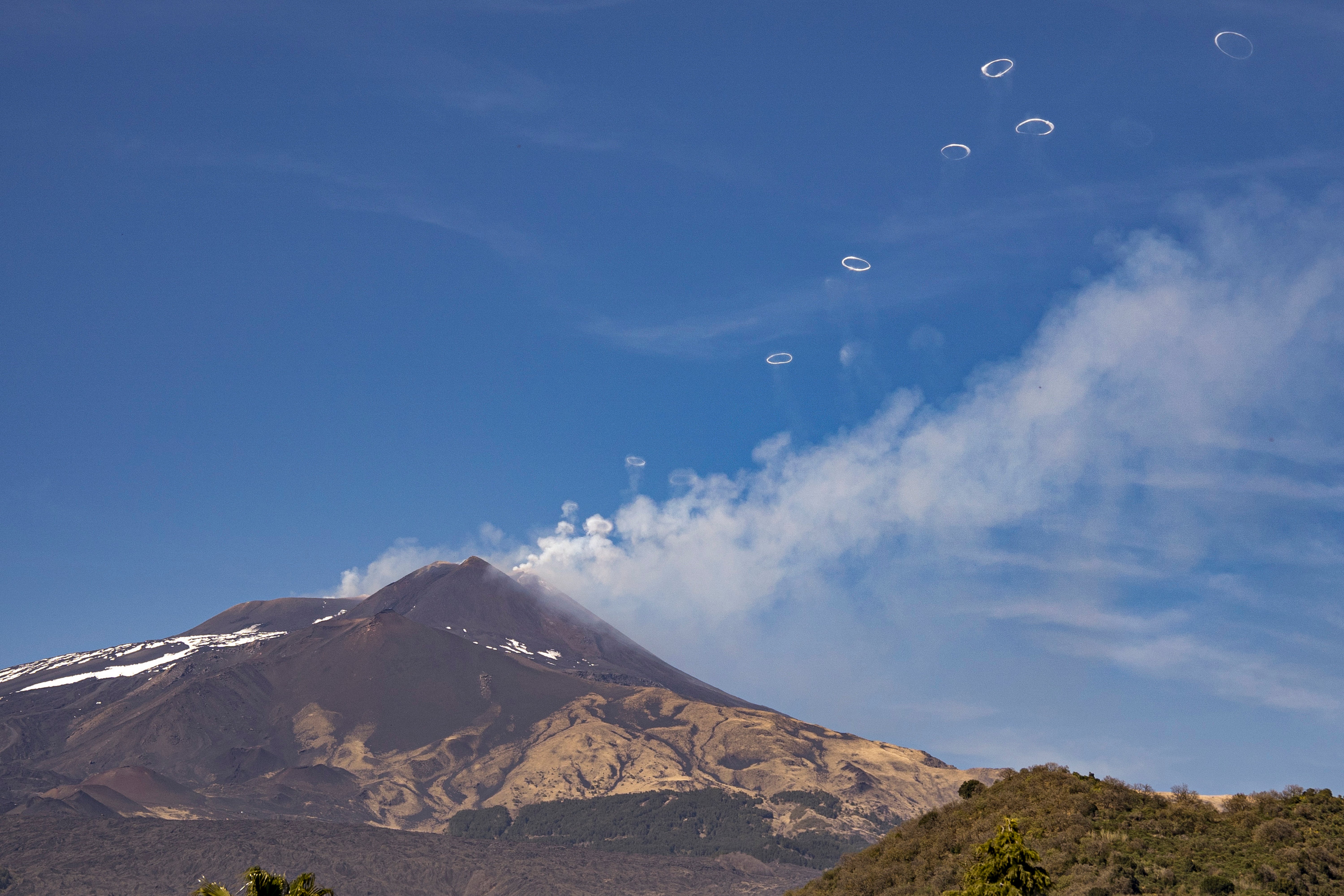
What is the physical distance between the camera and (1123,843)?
201 feet

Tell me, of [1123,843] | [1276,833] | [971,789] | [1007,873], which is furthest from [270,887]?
[971,789]

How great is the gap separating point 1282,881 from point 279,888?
4402 cm

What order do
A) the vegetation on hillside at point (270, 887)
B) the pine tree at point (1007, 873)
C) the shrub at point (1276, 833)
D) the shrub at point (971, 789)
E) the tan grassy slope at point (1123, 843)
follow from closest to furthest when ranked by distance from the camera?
the vegetation on hillside at point (270, 887) < the pine tree at point (1007, 873) < the tan grassy slope at point (1123, 843) < the shrub at point (1276, 833) < the shrub at point (971, 789)

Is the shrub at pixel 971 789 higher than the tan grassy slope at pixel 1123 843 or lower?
higher

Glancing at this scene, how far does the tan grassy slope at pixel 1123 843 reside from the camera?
184ft

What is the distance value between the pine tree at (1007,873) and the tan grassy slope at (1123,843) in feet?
33.1

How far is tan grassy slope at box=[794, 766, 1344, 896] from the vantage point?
56.0 m

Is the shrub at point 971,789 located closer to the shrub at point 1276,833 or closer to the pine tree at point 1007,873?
the shrub at point 1276,833

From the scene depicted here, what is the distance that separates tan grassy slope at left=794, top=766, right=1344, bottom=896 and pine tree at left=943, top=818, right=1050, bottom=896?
1009 cm

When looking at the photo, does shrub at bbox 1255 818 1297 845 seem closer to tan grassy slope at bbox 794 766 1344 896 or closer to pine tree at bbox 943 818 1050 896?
tan grassy slope at bbox 794 766 1344 896

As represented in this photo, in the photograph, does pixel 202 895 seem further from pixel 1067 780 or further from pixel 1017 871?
pixel 1067 780

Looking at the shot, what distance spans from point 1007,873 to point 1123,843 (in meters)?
17.4

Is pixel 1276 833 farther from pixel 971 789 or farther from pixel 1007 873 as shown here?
pixel 971 789

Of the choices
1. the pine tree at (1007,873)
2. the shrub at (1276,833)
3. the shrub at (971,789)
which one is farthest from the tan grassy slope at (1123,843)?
the pine tree at (1007,873)
